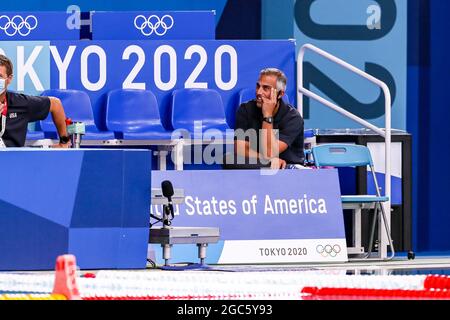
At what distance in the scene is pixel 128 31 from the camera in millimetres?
11516

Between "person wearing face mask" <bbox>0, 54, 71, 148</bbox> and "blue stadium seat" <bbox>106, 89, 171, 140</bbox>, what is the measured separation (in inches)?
82.4

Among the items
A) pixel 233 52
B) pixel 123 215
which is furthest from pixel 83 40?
pixel 123 215

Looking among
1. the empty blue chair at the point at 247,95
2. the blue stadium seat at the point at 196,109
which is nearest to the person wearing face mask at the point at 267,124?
the blue stadium seat at the point at 196,109

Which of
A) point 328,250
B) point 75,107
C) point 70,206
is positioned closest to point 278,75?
point 328,250

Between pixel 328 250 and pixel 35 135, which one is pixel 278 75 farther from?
pixel 35 135

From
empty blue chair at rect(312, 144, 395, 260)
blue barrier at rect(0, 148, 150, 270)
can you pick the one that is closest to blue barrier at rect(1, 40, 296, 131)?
empty blue chair at rect(312, 144, 395, 260)

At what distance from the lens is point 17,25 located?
1138cm

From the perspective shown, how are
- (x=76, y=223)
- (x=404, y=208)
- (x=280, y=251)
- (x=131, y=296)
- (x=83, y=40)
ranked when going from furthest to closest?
(x=404, y=208) → (x=83, y=40) → (x=280, y=251) → (x=76, y=223) → (x=131, y=296)

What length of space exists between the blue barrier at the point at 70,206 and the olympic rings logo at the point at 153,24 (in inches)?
184

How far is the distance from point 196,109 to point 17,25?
5.70ft

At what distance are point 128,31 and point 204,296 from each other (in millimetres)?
7701

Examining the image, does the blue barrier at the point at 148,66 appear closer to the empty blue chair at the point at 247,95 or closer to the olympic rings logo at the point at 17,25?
the empty blue chair at the point at 247,95

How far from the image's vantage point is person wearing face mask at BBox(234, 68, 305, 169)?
992 centimetres

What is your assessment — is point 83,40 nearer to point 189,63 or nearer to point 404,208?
point 189,63
